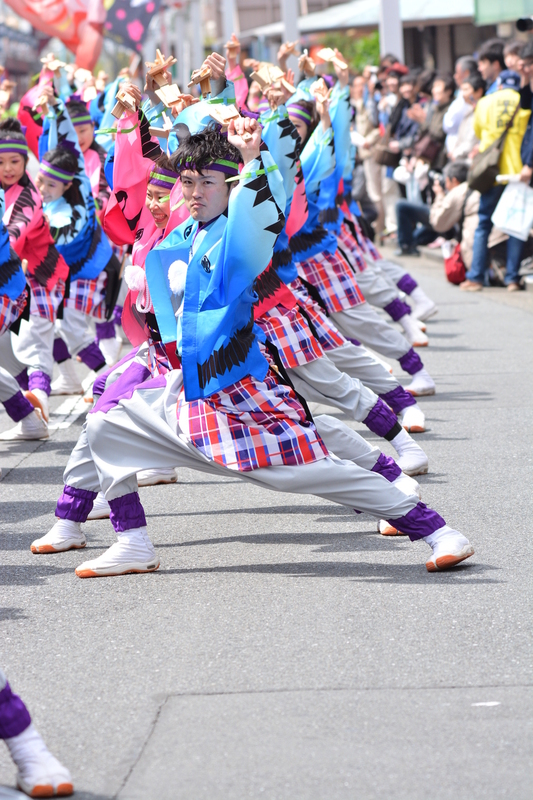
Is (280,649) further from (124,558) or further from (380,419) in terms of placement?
(380,419)

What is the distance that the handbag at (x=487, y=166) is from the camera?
11883 mm

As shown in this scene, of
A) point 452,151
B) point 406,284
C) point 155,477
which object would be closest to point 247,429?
point 155,477

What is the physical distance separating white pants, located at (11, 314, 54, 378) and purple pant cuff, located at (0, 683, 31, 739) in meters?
4.80

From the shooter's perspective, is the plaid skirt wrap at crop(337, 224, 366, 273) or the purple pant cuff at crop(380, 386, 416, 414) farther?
the plaid skirt wrap at crop(337, 224, 366, 273)

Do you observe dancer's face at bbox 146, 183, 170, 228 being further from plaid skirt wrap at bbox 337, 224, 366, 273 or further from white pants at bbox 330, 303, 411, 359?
plaid skirt wrap at bbox 337, 224, 366, 273

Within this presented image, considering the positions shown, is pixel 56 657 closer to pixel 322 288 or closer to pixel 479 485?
pixel 479 485

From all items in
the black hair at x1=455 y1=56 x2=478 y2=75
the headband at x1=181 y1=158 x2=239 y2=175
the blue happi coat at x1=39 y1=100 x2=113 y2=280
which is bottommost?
the blue happi coat at x1=39 y1=100 x2=113 y2=280

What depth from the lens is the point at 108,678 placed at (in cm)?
367

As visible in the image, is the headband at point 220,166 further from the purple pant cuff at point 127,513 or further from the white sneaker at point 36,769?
the white sneaker at point 36,769

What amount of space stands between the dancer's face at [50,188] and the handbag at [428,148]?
7.65 meters

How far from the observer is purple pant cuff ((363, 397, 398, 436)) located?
561 centimetres

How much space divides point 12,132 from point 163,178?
289 centimetres

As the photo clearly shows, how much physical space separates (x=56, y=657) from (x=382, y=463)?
1625 mm

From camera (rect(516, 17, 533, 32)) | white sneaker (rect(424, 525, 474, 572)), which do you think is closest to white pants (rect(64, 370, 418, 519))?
white sneaker (rect(424, 525, 474, 572))
